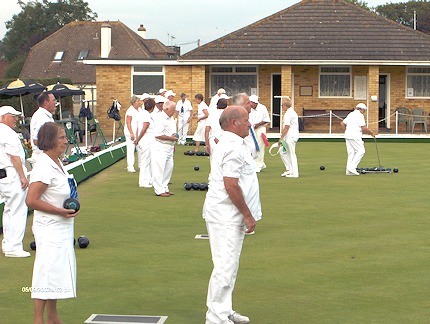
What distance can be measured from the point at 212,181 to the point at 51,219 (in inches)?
50.9

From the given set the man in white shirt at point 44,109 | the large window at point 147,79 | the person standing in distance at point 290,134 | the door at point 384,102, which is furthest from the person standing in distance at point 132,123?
the door at point 384,102

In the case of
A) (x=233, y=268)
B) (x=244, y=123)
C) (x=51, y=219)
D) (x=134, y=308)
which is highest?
(x=244, y=123)

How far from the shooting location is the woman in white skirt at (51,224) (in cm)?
666

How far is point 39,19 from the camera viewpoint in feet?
309

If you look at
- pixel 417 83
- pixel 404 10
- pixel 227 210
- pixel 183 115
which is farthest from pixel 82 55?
pixel 227 210

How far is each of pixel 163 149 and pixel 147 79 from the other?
71.5 ft

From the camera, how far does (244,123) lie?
7109mm

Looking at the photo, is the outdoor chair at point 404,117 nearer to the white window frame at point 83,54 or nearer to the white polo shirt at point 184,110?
the white polo shirt at point 184,110

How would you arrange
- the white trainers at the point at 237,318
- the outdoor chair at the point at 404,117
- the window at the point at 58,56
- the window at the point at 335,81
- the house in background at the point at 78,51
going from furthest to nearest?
the window at the point at 58,56
the house in background at the point at 78,51
the window at the point at 335,81
the outdoor chair at the point at 404,117
the white trainers at the point at 237,318

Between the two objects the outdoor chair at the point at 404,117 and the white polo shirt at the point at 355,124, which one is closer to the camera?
the white polo shirt at the point at 355,124

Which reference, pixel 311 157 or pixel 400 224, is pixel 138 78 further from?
pixel 400 224

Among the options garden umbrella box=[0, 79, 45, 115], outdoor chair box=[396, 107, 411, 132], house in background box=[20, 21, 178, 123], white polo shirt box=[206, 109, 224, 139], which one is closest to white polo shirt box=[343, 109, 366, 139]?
white polo shirt box=[206, 109, 224, 139]

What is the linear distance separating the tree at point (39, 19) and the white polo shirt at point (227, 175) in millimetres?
88030

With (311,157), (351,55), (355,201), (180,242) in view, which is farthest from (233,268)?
(351,55)
